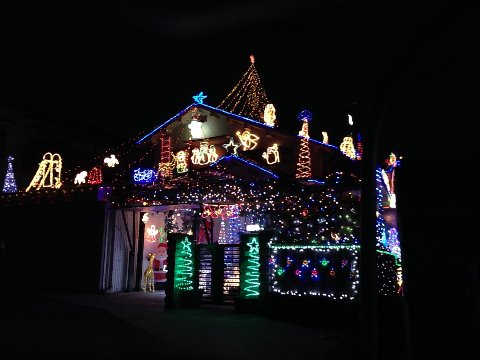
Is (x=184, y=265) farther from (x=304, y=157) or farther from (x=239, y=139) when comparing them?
(x=239, y=139)

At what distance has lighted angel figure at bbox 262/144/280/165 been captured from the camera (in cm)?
1755

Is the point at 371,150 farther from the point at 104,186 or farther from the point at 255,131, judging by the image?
the point at 255,131

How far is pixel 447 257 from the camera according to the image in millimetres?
4730

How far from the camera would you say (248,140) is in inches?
725

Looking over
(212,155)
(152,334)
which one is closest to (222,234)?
(212,155)

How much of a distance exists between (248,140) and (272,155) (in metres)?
1.34

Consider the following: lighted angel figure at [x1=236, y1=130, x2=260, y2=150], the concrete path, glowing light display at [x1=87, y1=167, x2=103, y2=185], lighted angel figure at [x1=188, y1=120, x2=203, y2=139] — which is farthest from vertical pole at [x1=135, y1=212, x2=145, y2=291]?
lighted angel figure at [x1=236, y1=130, x2=260, y2=150]

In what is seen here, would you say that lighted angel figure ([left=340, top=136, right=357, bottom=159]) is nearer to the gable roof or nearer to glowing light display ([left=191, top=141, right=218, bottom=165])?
the gable roof

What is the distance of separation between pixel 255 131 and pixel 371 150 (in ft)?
47.6

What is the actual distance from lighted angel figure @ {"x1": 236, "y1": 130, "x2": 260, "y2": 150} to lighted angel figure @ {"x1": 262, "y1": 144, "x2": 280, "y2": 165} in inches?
32.6

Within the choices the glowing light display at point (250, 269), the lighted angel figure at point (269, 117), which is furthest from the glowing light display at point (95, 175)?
the glowing light display at point (250, 269)

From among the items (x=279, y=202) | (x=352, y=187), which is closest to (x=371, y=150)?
(x=352, y=187)

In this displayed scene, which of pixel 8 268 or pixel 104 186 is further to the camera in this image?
pixel 8 268

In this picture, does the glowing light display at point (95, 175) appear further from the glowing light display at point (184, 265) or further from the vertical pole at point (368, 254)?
the vertical pole at point (368, 254)
